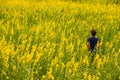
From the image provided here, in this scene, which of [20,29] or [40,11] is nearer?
[20,29]

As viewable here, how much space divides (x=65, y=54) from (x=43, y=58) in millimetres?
966

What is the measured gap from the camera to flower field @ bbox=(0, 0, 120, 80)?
672cm

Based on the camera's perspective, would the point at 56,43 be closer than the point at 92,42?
No

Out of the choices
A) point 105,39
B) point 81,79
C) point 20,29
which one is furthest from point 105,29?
point 81,79

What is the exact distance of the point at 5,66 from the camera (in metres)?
6.55

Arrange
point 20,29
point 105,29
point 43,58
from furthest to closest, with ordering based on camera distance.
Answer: point 105,29, point 20,29, point 43,58

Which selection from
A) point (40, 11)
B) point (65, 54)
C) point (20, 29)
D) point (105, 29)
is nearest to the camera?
point (65, 54)

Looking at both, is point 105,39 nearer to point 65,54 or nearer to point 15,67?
point 65,54

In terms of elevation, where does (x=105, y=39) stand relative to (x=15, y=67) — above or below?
below

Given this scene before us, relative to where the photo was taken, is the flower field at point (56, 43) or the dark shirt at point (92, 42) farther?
the dark shirt at point (92, 42)

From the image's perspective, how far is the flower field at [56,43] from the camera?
6719 mm

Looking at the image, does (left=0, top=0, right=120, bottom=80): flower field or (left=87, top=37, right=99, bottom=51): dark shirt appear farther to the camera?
(left=87, top=37, right=99, bottom=51): dark shirt

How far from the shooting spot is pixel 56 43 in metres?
9.98

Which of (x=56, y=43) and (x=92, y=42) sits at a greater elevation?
(x=92, y=42)
